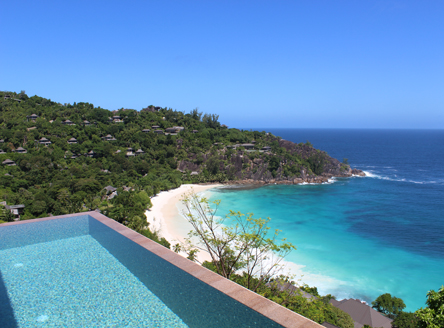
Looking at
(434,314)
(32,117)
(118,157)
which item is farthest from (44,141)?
(434,314)

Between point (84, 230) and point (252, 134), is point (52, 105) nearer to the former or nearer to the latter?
point (252, 134)

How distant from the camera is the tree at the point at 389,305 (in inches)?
547

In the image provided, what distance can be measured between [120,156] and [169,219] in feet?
67.9

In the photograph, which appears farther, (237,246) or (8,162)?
(8,162)

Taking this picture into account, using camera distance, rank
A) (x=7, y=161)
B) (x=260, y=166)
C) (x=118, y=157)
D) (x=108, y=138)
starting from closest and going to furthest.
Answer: (x=7, y=161) < (x=118, y=157) < (x=260, y=166) < (x=108, y=138)

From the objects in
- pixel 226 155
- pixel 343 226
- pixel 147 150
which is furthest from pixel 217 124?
pixel 343 226

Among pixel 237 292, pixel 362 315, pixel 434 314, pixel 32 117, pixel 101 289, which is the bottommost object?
pixel 362 315

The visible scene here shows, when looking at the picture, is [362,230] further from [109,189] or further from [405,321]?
[109,189]

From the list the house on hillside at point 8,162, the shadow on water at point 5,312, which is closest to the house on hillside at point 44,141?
the house on hillside at point 8,162

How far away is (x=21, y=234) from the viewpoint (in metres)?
11.8

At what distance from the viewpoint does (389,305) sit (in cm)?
1400

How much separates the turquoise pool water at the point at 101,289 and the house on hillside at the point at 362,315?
8.70 m

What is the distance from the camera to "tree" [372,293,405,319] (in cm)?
1391

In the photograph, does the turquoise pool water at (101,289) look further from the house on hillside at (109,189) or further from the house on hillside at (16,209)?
the house on hillside at (109,189)
